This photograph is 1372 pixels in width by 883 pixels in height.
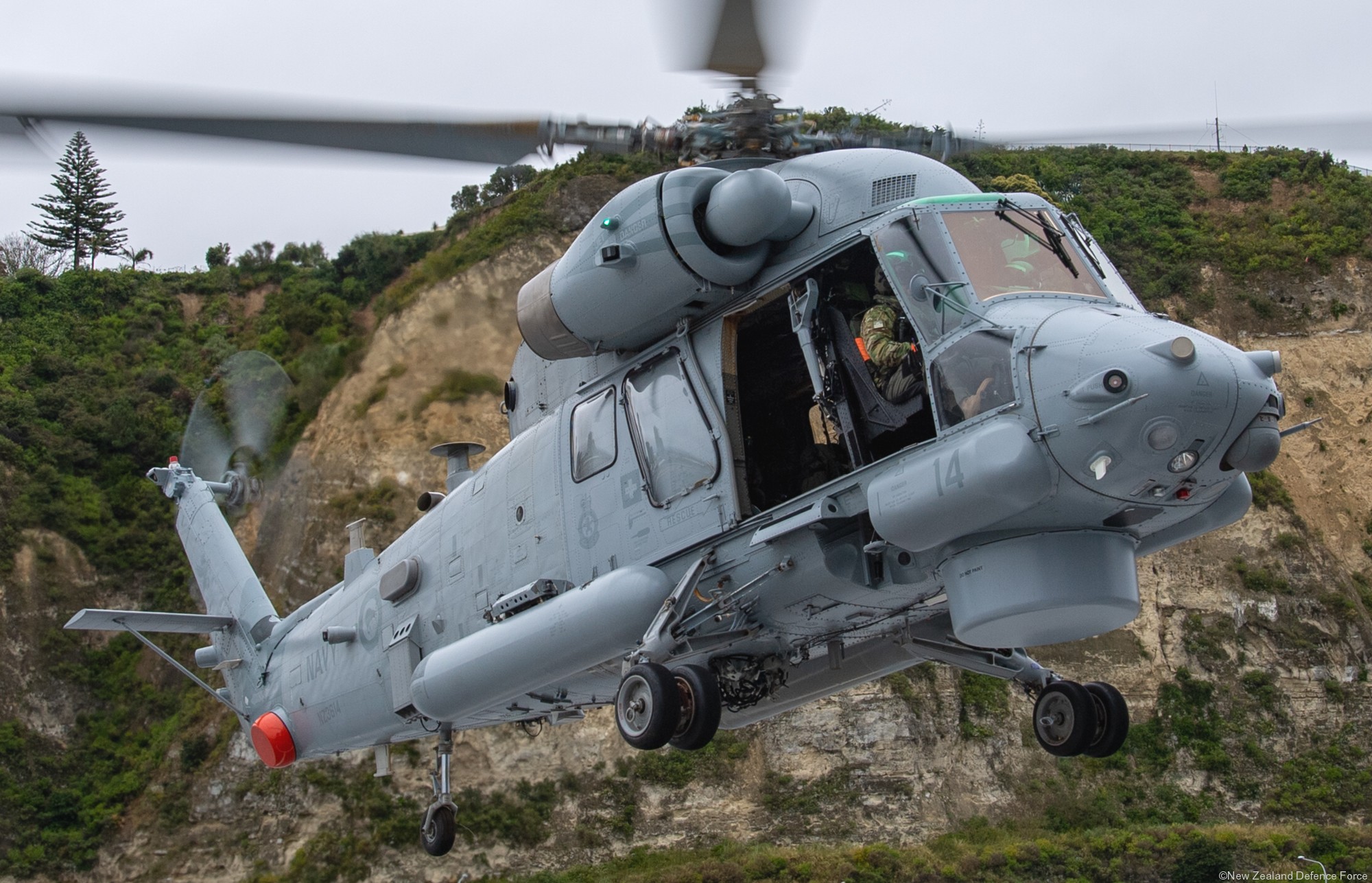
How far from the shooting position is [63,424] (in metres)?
27.6

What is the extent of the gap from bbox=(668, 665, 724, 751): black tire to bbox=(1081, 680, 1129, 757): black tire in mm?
2451

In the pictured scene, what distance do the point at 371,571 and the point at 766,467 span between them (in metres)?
4.53

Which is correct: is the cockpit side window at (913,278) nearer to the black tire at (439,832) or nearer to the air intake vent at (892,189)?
the air intake vent at (892,189)

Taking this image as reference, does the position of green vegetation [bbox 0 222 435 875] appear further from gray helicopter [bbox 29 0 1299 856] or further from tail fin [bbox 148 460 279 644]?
gray helicopter [bbox 29 0 1299 856]

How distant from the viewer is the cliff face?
19.8m

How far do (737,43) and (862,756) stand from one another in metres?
15.9

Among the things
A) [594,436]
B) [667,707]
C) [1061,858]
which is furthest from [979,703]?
[667,707]

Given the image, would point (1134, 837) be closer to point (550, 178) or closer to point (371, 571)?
point (371, 571)

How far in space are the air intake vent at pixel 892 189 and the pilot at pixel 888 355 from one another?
0.46m

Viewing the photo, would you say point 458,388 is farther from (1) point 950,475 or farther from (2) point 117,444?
(1) point 950,475

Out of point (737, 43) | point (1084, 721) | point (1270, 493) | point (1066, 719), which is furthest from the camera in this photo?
point (1270, 493)

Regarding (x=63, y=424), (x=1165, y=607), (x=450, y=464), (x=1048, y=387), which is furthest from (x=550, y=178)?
(x=1048, y=387)

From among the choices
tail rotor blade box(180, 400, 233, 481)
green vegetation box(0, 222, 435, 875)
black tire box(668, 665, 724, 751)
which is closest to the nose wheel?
black tire box(668, 665, 724, 751)

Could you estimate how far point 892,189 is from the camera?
7.33 meters
